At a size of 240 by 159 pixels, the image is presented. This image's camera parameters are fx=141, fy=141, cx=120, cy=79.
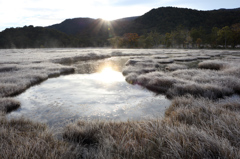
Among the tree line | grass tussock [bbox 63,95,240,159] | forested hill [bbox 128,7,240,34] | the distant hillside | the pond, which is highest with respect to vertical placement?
forested hill [bbox 128,7,240,34]

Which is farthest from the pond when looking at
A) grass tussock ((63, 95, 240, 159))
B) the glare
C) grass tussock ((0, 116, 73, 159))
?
the glare

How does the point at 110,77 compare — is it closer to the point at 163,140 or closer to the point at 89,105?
the point at 89,105

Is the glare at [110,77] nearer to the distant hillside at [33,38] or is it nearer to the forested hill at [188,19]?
the distant hillside at [33,38]

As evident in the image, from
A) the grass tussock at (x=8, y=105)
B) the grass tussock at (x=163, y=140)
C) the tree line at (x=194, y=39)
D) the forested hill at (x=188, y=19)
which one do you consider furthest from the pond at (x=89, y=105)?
the forested hill at (x=188, y=19)

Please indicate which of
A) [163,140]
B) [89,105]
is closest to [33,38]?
[89,105]

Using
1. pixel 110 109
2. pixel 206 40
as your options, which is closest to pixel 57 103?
pixel 110 109

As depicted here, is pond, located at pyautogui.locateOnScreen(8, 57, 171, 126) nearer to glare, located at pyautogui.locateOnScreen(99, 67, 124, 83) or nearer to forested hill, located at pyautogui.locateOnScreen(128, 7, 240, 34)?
glare, located at pyautogui.locateOnScreen(99, 67, 124, 83)

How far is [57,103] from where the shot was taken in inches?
260

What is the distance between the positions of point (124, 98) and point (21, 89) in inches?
251

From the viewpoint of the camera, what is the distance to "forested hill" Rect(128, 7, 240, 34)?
471 ft

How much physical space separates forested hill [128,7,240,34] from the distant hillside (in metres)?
77.6

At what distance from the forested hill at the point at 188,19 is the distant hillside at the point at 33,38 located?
7756 centimetres

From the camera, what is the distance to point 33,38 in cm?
13050

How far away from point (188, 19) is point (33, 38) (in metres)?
171
